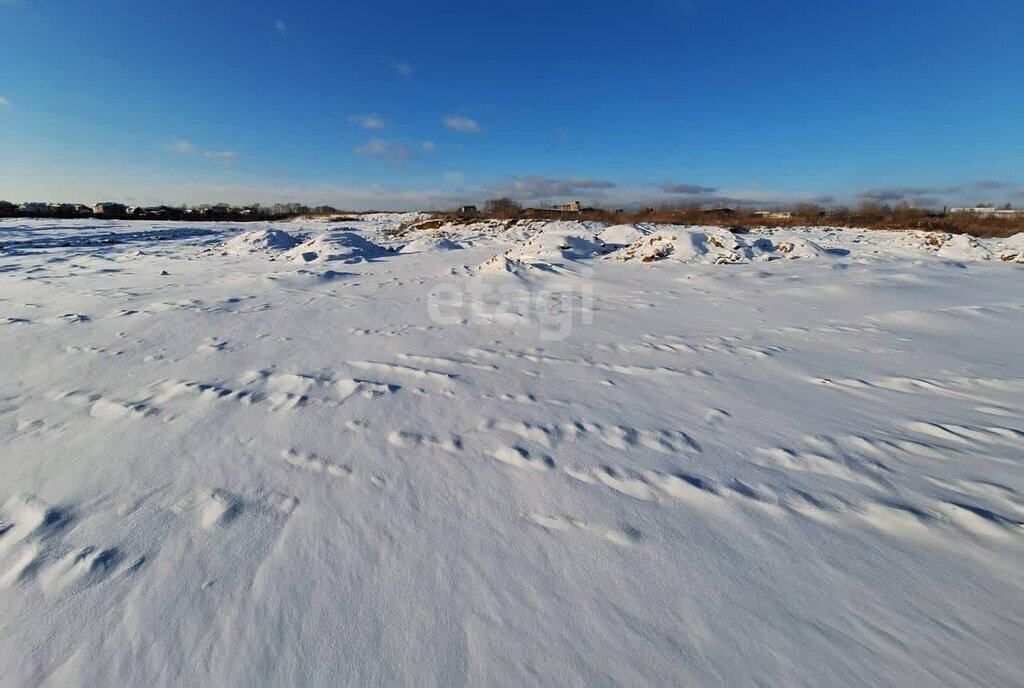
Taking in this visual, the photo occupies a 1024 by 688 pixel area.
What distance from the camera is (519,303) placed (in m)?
5.63

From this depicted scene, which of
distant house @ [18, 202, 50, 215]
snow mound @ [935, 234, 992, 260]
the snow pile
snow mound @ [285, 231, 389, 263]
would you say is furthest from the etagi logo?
distant house @ [18, 202, 50, 215]

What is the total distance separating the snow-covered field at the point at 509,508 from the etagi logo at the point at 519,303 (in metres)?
0.62

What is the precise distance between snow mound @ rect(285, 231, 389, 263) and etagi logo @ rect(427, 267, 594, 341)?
405 cm

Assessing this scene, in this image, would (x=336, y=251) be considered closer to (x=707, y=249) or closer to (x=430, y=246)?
(x=430, y=246)

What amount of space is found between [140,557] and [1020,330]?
667 cm

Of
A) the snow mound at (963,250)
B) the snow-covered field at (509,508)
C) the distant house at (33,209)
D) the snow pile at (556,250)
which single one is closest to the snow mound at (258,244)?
the snow pile at (556,250)

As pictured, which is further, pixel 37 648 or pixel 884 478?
pixel 884 478

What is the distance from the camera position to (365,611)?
4.21ft

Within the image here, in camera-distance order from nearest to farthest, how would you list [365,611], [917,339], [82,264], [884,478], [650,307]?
[365,611] < [884,478] < [917,339] < [650,307] < [82,264]

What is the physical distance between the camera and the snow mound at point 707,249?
9.27 meters

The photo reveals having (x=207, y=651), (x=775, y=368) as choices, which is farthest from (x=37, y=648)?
(x=775, y=368)

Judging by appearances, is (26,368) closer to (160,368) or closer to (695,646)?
(160,368)

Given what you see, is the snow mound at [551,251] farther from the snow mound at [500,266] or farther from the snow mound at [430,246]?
the snow mound at [430,246]

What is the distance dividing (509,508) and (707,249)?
946 centimetres
